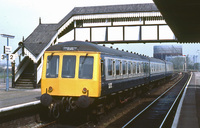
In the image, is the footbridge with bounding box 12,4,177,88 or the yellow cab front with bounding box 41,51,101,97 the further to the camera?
the footbridge with bounding box 12,4,177,88

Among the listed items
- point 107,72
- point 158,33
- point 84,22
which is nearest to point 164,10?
point 107,72

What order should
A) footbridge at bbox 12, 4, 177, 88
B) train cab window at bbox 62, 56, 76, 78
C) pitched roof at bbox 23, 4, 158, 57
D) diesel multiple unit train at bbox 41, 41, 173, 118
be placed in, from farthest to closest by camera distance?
pitched roof at bbox 23, 4, 158, 57 → footbridge at bbox 12, 4, 177, 88 → train cab window at bbox 62, 56, 76, 78 → diesel multiple unit train at bbox 41, 41, 173, 118

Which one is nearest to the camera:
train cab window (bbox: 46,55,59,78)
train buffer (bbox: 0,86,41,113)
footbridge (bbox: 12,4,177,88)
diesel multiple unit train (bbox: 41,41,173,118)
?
diesel multiple unit train (bbox: 41,41,173,118)

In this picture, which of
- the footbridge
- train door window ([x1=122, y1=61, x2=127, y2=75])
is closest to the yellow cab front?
train door window ([x1=122, y1=61, x2=127, y2=75])

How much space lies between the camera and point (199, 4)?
391 inches

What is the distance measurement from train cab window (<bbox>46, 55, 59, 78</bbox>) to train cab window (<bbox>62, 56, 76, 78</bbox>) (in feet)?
1.06

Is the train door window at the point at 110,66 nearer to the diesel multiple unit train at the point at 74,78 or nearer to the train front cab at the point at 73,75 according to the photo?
the diesel multiple unit train at the point at 74,78

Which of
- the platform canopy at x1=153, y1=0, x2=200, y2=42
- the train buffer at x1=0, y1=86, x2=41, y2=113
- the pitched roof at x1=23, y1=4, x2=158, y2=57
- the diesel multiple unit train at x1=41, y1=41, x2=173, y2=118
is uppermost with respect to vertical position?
the pitched roof at x1=23, y1=4, x2=158, y2=57

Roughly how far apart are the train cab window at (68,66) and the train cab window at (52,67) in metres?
0.32

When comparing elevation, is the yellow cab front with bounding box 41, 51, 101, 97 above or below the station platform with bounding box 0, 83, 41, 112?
above

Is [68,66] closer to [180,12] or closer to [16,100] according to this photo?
[16,100]

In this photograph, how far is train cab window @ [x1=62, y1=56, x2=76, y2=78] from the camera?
10.7 m

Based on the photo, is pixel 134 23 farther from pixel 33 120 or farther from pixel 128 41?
pixel 33 120

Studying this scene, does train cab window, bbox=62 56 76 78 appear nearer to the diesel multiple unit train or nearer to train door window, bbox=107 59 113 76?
the diesel multiple unit train
